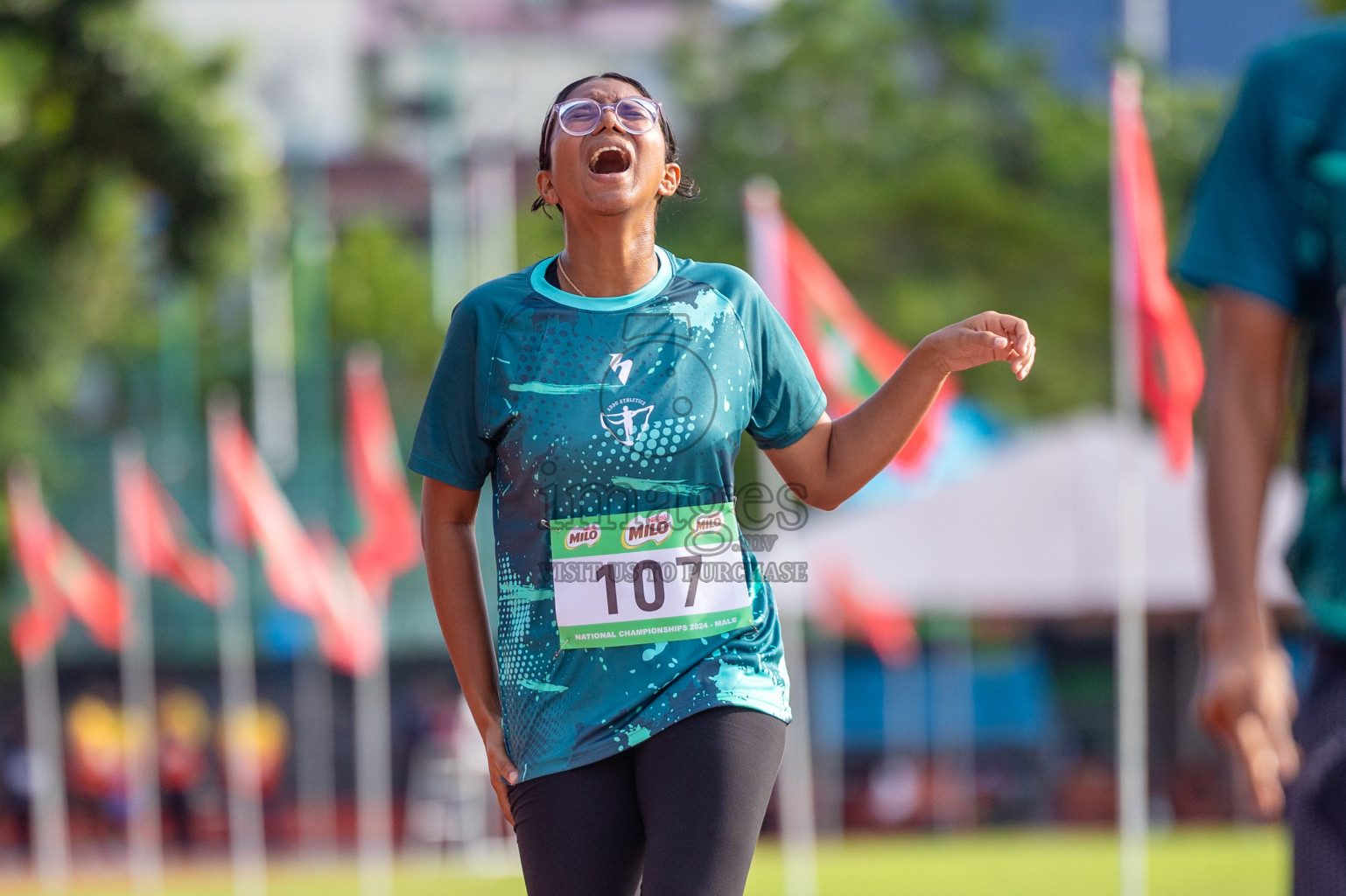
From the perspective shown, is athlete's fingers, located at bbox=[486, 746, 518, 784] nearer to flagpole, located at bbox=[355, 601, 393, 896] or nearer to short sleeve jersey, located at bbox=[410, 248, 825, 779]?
short sleeve jersey, located at bbox=[410, 248, 825, 779]

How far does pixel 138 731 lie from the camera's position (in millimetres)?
27766

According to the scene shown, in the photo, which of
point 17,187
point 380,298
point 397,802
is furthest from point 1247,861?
point 380,298

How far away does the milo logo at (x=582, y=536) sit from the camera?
307 cm

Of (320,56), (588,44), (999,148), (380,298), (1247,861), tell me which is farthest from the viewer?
(588,44)

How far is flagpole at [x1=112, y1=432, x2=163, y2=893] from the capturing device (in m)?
23.4

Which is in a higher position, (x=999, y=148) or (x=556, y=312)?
(x=999, y=148)

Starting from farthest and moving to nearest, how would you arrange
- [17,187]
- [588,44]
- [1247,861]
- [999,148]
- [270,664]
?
1. [588,44]
2. [999,148]
3. [270,664]
4. [1247,861]
5. [17,187]

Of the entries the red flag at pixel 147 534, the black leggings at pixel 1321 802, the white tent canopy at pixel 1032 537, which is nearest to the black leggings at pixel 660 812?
the black leggings at pixel 1321 802

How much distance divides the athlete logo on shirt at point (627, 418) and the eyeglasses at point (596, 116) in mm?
453

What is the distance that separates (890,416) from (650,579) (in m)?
0.48

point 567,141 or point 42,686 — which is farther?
point 42,686

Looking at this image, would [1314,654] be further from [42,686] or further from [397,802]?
[42,686]

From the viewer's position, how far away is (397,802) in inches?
1160

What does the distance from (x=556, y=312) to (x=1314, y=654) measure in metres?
1.34
